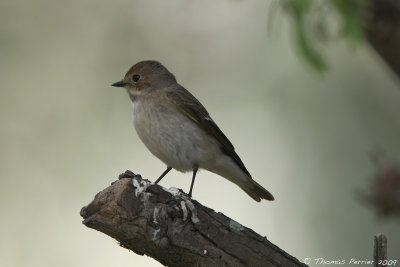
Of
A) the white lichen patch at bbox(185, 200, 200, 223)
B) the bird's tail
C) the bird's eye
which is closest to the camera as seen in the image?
the white lichen patch at bbox(185, 200, 200, 223)

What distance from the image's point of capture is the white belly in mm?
5293

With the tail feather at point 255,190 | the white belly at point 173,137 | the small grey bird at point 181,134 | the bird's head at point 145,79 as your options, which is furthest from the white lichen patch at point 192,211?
the bird's head at point 145,79

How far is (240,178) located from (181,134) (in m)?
0.60

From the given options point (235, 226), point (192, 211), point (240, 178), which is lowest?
point (192, 211)

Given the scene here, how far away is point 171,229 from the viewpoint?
3627 mm

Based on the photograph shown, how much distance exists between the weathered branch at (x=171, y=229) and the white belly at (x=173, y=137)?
4.70ft

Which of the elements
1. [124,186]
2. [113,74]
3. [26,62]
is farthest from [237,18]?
[124,186]

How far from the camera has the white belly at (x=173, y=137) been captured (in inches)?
208

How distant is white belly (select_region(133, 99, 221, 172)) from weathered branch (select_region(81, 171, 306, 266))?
56.4 inches

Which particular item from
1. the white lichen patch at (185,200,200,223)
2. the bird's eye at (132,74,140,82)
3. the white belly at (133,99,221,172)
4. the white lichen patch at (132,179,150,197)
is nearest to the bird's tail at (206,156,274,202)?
the white belly at (133,99,221,172)

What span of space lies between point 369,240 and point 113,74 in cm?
306

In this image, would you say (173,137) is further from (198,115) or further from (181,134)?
(198,115)

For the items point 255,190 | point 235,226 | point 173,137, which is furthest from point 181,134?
point 235,226

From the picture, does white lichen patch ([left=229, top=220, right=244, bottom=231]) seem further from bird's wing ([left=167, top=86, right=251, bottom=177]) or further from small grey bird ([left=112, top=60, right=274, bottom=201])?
bird's wing ([left=167, top=86, right=251, bottom=177])
